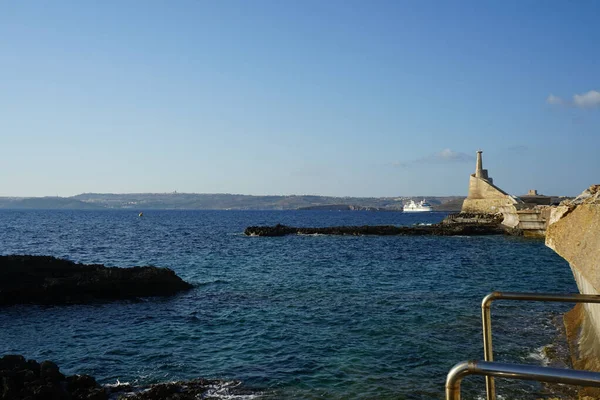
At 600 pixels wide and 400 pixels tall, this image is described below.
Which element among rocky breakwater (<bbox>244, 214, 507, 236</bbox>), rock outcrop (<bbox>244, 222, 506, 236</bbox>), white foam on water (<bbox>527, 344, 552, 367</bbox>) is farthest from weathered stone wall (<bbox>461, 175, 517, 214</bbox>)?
white foam on water (<bbox>527, 344, 552, 367</bbox>)

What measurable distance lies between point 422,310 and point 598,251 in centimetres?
1159

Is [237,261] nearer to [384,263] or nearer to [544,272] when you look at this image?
[384,263]

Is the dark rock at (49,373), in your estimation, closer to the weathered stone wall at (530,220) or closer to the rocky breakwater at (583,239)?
the rocky breakwater at (583,239)

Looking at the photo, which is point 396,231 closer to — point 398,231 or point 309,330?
point 398,231

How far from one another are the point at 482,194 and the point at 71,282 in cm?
6882

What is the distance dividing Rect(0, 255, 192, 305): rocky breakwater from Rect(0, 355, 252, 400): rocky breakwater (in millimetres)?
9053

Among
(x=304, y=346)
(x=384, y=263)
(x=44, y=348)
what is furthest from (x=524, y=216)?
(x=44, y=348)

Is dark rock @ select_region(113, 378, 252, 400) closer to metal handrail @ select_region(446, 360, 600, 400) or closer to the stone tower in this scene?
metal handrail @ select_region(446, 360, 600, 400)

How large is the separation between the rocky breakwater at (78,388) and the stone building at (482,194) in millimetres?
66125

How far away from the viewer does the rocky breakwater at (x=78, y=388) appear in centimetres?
827

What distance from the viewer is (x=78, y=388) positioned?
352 inches

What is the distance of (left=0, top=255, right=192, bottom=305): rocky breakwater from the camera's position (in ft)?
58.3

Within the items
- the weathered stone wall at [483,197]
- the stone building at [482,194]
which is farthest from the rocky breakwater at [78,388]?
the stone building at [482,194]

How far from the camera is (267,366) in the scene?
34.2 feet
